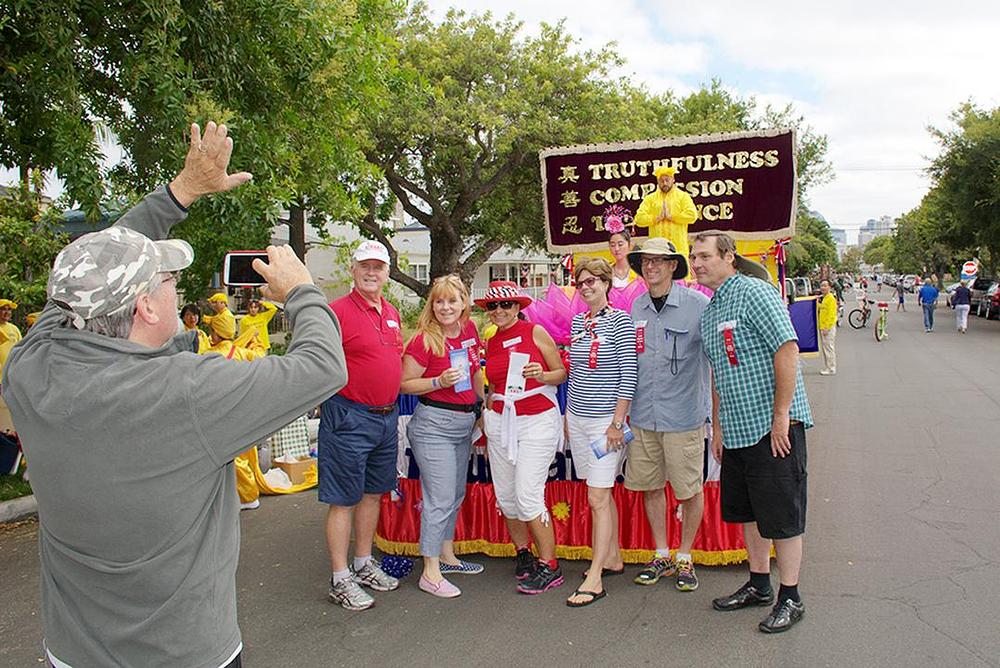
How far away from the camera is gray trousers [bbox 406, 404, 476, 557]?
179 inches

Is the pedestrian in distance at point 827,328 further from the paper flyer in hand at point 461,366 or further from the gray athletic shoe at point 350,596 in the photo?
the gray athletic shoe at point 350,596

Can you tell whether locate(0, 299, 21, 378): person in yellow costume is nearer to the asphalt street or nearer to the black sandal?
the asphalt street

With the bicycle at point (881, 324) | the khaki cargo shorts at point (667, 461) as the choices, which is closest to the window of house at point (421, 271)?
the bicycle at point (881, 324)

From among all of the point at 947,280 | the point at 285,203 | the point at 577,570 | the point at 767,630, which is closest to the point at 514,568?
the point at 577,570

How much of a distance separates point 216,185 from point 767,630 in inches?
127

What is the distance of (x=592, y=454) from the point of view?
14.6 ft

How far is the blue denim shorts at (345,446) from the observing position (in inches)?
169

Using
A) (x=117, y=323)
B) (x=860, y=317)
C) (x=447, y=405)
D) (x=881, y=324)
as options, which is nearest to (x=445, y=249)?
(x=881, y=324)

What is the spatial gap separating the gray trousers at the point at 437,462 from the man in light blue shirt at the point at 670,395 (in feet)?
3.26

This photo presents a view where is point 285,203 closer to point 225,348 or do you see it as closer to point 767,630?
point 225,348

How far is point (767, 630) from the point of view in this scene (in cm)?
386

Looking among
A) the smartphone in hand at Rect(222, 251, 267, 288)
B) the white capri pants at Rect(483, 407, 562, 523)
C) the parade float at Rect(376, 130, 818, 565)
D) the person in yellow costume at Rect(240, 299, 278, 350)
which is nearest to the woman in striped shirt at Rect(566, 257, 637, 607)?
the white capri pants at Rect(483, 407, 562, 523)

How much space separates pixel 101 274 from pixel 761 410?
308 cm

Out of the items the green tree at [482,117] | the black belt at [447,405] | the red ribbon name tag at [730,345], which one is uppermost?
the green tree at [482,117]
